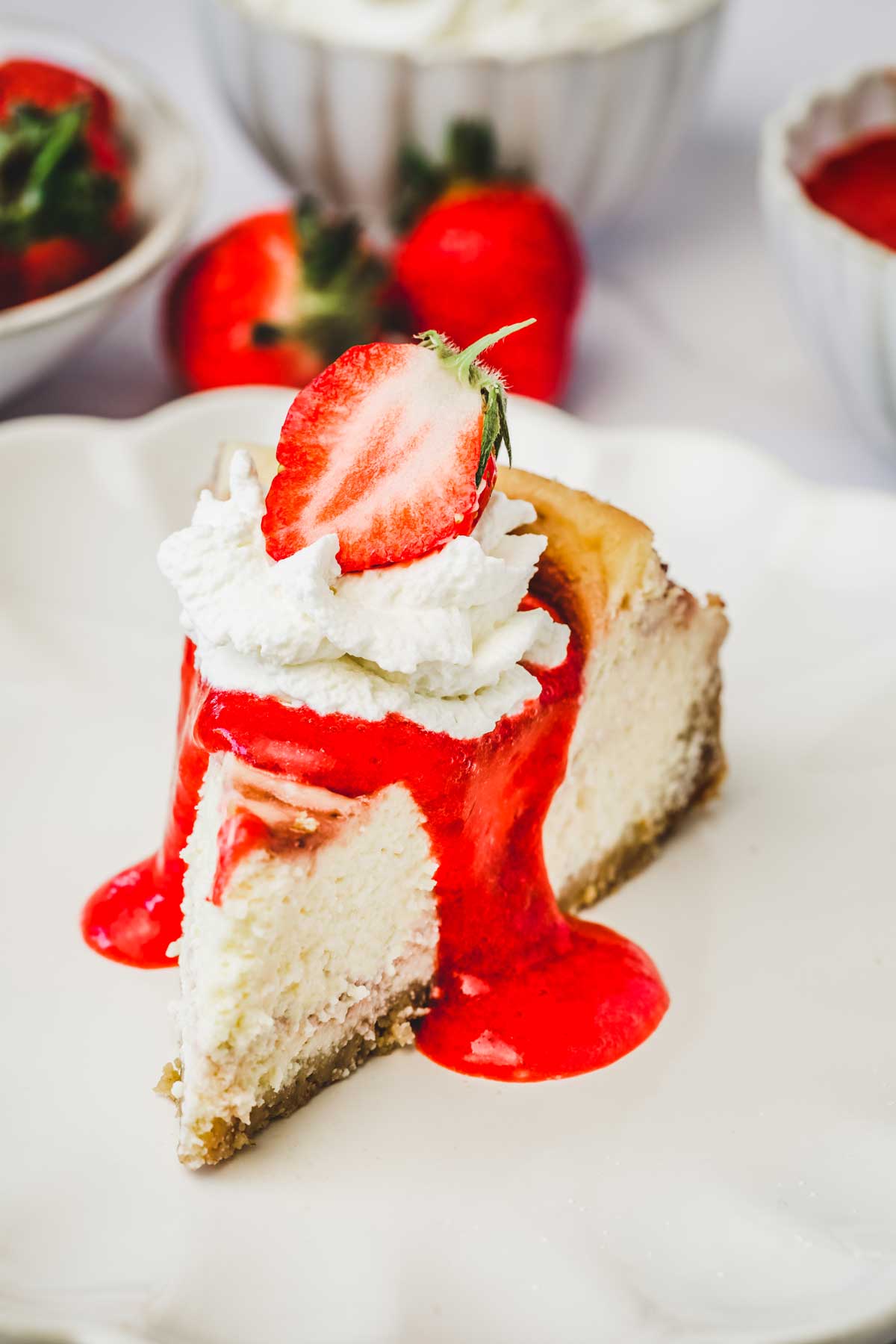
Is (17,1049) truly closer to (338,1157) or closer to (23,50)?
(338,1157)

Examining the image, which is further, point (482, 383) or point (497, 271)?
point (497, 271)

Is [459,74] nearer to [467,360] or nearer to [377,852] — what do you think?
[467,360]

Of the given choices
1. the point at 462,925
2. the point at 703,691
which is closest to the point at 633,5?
the point at 703,691

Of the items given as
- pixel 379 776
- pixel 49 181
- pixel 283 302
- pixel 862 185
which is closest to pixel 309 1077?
pixel 379 776

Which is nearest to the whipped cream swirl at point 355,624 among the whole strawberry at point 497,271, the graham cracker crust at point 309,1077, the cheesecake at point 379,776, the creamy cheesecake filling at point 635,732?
the cheesecake at point 379,776

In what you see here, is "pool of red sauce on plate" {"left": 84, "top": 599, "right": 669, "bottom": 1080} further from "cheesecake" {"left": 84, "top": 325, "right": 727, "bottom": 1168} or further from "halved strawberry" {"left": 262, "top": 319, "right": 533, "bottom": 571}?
"halved strawberry" {"left": 262, "top": 319, "right": 533, "bottom": 571}

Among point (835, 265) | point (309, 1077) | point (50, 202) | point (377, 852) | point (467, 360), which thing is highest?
point (467, 360)

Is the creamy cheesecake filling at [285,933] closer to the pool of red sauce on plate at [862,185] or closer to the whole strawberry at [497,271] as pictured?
the whole strawberry at [497,271]
